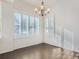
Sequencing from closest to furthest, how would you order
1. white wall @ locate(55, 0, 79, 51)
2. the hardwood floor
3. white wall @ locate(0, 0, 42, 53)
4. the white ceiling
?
the hardwood floor
white wall @ locate(0, 0, 42, 53)
white wall @ locate(55, 0, 79, 51)
the white ceiling

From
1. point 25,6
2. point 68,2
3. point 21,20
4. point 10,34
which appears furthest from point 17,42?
point 68,2

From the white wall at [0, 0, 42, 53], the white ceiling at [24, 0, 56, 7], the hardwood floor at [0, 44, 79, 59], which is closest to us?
the hardwood floor at [0, 44, 79, 59]

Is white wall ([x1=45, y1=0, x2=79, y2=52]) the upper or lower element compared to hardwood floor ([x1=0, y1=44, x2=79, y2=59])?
upper

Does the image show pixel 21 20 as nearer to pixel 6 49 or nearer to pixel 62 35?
pixel 6 49

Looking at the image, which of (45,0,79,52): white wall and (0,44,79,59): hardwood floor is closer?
(0,44,79,59): hardwood floor

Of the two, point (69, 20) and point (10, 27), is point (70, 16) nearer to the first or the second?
point (69, 20)

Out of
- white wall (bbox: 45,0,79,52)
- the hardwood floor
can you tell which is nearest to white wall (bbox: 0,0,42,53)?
the hardwood floor

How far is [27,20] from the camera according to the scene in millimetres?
7531

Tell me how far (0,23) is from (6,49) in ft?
4.73

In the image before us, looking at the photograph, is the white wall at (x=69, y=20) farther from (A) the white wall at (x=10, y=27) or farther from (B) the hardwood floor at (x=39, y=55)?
(A) the white wall at (x=10, y=27)

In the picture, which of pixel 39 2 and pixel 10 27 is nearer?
pixel 10 27

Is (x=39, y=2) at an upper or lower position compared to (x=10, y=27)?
upper

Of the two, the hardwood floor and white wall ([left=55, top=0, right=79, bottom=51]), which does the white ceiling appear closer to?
white wall ([left=55, top=0, right=79, bottom=51])

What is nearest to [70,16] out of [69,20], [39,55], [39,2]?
[69,20]
